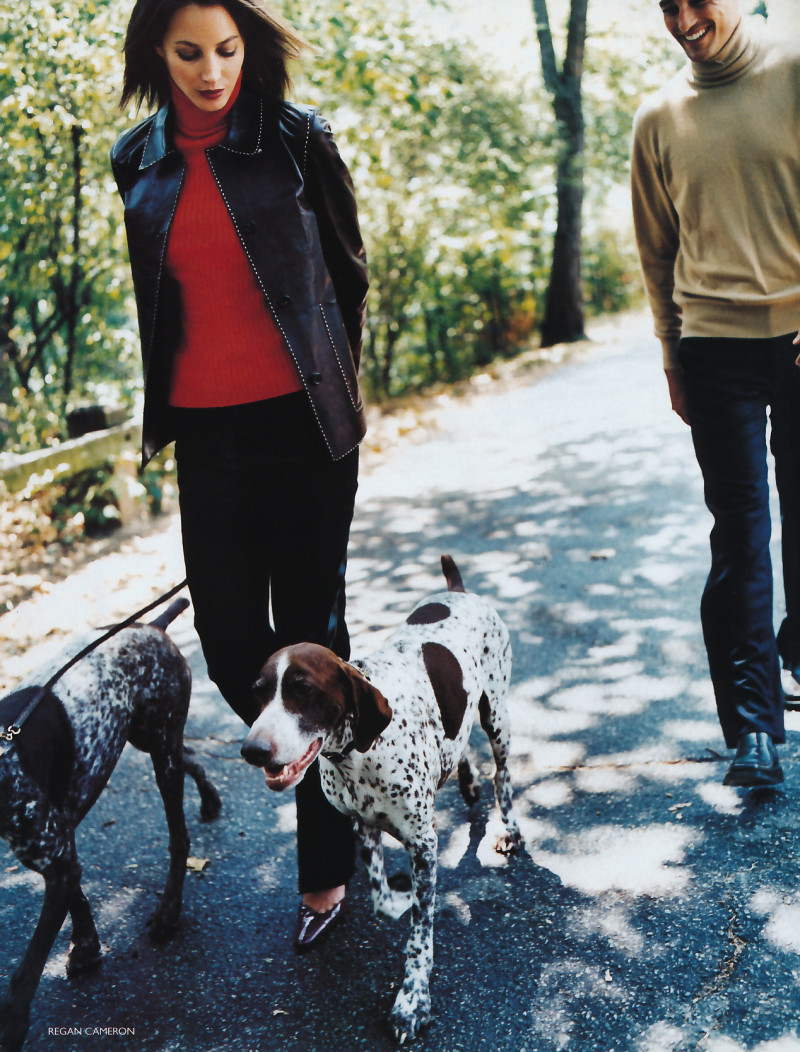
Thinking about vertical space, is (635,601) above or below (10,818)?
below

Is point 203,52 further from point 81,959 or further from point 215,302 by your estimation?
point 81,959

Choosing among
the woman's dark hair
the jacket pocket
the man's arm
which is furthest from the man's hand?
the woman's dark hair

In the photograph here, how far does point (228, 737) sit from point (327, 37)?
7.20m

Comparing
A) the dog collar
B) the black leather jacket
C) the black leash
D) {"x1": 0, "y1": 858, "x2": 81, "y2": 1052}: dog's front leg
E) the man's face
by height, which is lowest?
{"x1": 0, "y1": 858, "x2": 81, "y2": 1052}: dog's front leg

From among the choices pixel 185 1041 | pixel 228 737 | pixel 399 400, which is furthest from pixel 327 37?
pixel 185 1041

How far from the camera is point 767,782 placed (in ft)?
11.0

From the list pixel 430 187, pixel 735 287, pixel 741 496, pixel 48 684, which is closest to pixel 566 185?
pixel 430 187

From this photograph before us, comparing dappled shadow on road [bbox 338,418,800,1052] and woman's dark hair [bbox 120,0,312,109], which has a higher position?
woman's dark hair [bbox 120,0,312,109]

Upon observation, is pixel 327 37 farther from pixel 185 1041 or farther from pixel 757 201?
pixel 185 1041

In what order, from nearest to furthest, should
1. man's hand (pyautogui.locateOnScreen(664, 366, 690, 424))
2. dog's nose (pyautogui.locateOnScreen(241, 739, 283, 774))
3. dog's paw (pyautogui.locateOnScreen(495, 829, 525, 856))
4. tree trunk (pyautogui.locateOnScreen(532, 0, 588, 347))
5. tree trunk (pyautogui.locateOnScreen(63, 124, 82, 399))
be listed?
dog's nose (pyautogui.locateOnScreen(241, 739, 283, 774)) < dog's paw (pyautogui.locateOnScreen(495, 829, 525, 856)) < man's hand (pyautogui.locateOnScreen(664, 366, 690, 424)) < tree trunk (pyautogui.locateOnScreen(63, 124, 82, 399)) < tree trunk (pyautogui.locateOnScreen(532, 0, 588, 347))

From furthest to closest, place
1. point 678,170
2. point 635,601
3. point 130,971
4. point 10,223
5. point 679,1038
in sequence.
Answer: point 10,223 → point 635,601 → point 678,170 → point 130,971 → point 679,1038

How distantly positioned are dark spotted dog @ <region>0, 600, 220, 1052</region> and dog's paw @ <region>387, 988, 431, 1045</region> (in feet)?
2.80

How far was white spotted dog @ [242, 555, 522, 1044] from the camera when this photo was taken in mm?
2406

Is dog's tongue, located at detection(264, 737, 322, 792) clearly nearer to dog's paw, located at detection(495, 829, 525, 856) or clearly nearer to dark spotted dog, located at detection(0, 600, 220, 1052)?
dark spotted dog, located at detection(0, 600, 220, 1052)
